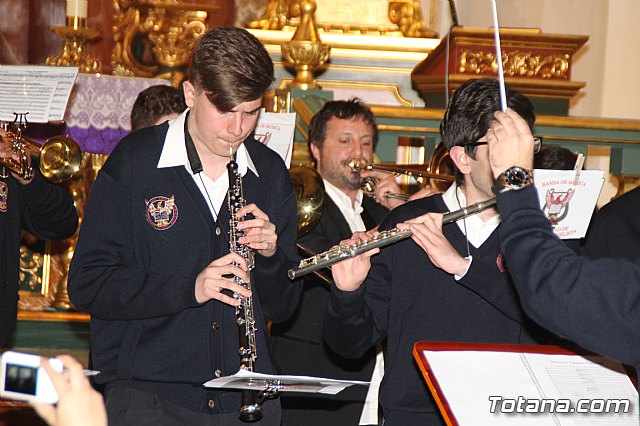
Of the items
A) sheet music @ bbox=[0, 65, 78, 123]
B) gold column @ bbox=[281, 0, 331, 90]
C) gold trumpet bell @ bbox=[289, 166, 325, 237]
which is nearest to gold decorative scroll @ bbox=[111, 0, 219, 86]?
gold column @ bbox=[281, 0, 331, 90]

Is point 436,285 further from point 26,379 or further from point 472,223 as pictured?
point 26,379

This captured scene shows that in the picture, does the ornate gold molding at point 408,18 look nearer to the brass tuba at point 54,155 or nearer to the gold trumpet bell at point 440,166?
the gold trumpet bell at point 440,166

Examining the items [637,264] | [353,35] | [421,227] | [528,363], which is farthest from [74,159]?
[353,35]

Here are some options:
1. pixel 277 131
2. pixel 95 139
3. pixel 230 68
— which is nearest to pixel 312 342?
pixel 277 131

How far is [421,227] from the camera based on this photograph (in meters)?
3.56

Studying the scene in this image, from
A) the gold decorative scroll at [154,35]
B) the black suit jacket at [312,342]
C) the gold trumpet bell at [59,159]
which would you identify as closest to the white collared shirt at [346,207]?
the black suit jacket at [312,342]

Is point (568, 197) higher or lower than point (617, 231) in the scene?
higher

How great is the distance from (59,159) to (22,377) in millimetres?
3451

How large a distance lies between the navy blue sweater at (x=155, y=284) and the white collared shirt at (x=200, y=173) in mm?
24

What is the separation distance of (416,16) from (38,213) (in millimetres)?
5177

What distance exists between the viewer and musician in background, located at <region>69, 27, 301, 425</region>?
3.39 metres

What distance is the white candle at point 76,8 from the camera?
7621 mm

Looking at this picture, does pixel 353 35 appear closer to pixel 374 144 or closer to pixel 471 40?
pixel 471 40

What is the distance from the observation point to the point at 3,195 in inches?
171
